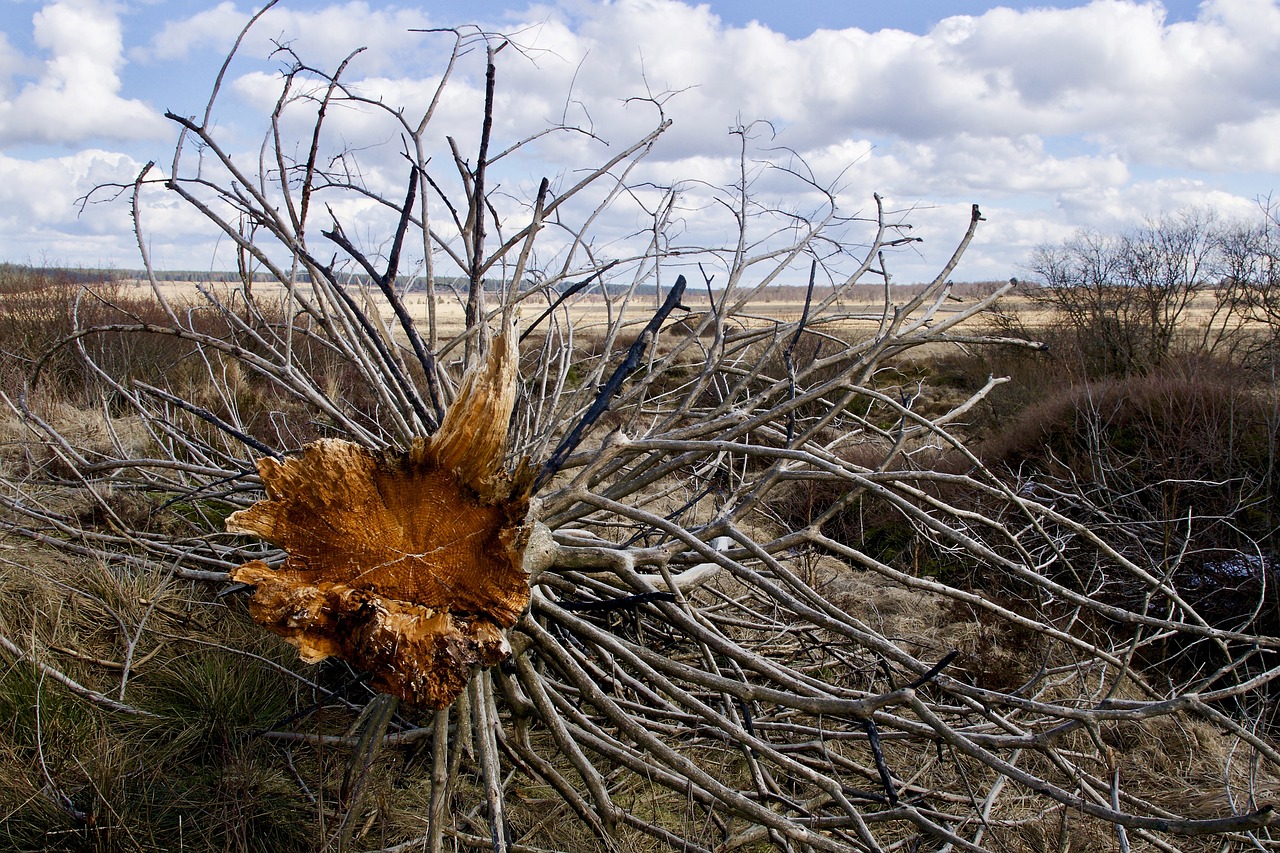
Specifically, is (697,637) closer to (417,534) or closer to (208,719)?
(417,534)

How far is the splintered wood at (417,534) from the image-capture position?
1.99 m

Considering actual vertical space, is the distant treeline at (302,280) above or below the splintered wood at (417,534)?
above

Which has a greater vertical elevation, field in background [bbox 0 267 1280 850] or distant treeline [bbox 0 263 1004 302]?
distant treeline [bbox 0 263 1004 302]

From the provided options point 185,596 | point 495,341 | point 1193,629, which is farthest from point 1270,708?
point 185,596

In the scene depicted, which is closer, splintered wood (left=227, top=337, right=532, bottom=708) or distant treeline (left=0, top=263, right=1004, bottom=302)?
splintered wood (left=227, top=337, right=532, bottom=708)

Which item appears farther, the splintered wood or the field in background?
the field in background

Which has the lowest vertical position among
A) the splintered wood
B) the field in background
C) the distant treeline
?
the field in background

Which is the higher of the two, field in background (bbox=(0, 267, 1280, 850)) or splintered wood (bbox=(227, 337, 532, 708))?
splintered wood (bbox=(227, 337, 532, 708))

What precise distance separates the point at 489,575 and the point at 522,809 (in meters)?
1.36

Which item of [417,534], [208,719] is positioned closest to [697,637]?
[417,534]

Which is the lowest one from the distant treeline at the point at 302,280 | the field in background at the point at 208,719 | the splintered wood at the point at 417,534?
the field in background at the point at 208,719

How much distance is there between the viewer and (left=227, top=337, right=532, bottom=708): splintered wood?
1.99m

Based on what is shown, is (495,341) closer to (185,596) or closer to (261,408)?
(185,596)

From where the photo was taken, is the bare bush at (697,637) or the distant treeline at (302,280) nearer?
the bare bush at (697,637)
